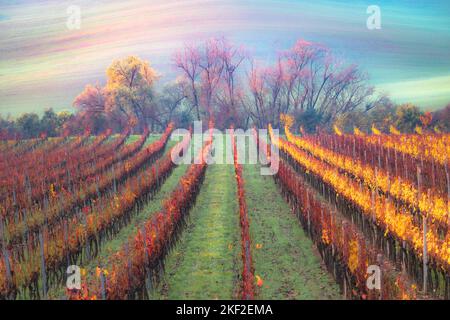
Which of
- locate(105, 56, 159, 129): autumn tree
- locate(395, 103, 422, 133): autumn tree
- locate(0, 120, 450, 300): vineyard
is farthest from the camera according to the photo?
locate(105, 56, 159, 129): autumn tree

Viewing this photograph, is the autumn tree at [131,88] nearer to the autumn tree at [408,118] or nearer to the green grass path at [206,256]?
the autumn tree at [408,118]

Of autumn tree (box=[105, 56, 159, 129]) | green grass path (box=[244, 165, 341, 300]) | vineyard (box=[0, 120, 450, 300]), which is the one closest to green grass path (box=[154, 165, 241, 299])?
vineyard (box=[0, 120, 450, 300])

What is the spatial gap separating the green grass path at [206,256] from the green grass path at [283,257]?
55 cm

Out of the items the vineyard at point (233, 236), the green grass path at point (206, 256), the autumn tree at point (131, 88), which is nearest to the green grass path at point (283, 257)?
the vineyard at point (233, 236)

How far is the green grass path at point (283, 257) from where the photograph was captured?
9164 millimetres

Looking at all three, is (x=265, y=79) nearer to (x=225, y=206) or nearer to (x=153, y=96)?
(x=153, y=96)

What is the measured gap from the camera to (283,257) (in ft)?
36.3

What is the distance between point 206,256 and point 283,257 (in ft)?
5.87

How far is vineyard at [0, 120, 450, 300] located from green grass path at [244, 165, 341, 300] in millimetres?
29

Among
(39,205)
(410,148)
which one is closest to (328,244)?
(39,205)

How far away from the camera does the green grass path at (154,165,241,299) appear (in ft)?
30.4

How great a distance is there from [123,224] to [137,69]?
134 feet

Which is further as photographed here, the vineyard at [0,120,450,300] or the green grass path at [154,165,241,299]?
the green grass path at [154,165,241,299]

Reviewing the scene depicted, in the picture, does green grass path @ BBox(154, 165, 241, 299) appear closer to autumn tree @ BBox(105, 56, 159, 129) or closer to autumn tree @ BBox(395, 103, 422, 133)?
autumn tree @ BBox(395, 103, 422, 133)
